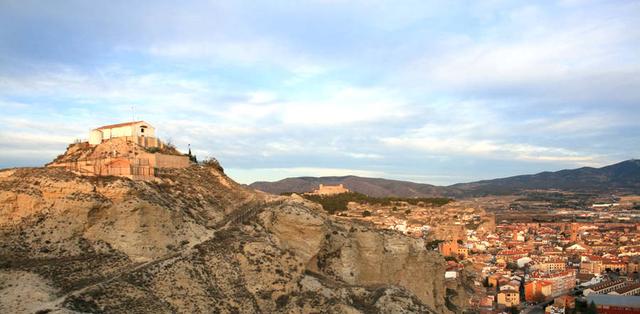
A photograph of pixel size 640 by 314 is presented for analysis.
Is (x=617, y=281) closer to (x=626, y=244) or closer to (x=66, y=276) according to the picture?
(x=626, y=244)

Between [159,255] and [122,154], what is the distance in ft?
41.3

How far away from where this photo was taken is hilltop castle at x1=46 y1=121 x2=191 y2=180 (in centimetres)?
3531

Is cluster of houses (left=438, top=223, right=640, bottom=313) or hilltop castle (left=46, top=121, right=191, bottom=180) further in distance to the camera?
cluster of houses (left=438, top=223, right=640, bottom=313)

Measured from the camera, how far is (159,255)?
29.3 m

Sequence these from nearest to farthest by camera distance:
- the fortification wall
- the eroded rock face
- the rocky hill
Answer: the rocky hill
the eroded rock face
the fortification wall

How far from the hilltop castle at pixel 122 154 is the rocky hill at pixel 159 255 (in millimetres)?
1836

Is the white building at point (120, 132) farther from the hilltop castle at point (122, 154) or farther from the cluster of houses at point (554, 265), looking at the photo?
the cluster of houses at point (554, 265)

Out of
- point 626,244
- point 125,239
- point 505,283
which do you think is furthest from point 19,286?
point 626,244

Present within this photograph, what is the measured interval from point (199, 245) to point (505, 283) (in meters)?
74.9

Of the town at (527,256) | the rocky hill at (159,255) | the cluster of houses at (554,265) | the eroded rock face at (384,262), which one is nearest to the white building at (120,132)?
the rocky hill at (159,255)

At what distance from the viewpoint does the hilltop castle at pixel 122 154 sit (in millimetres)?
35312

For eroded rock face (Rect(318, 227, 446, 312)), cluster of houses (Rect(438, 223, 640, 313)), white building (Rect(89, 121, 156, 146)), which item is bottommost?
cluster of houses (Rect(438, 223, 640, 313))

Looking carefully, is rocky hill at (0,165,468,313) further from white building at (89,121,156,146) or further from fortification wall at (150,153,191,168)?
white building at (89,121,156,146)

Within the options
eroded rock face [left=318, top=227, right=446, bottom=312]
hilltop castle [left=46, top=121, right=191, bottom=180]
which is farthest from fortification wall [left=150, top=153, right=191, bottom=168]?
eroded rock face [left=318, top=227, right=446, bottom=312]
